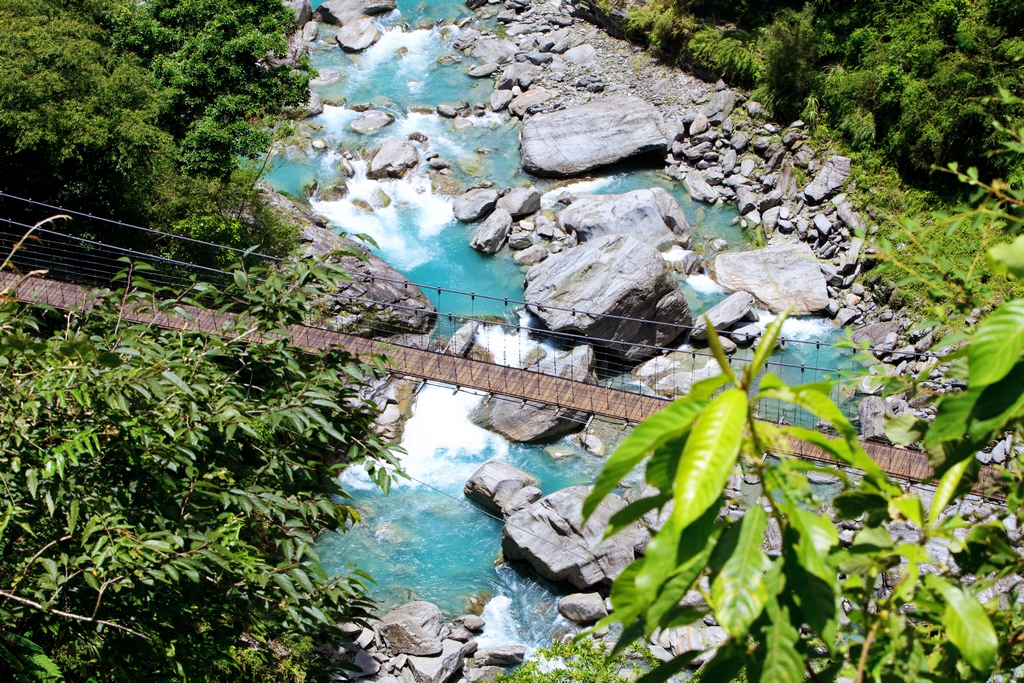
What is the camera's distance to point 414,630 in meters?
5.00

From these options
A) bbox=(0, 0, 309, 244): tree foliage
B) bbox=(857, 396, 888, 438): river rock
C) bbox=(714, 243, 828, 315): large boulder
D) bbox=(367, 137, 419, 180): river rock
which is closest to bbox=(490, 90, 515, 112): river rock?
bbox=(367, 137, 419, 180): river rock

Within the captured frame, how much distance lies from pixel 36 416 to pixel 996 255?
2218mm

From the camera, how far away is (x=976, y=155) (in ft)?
26.1

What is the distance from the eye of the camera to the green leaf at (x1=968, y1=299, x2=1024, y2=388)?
89 centimetres

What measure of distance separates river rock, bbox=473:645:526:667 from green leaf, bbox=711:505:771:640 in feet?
14.2

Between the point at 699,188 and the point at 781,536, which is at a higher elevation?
the point at 781,536

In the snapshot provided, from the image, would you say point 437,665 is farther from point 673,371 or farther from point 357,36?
point 357,36

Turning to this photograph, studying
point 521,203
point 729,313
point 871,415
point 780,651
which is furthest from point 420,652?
point 521,203

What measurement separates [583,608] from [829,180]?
17.6 feet

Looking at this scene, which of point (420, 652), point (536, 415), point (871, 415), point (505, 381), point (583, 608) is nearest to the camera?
point (420, 652)

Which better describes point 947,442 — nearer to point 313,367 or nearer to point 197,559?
point 197,559

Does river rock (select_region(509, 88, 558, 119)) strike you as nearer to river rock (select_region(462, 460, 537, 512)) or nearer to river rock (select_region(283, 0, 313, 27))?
river rock (select_region(283, 0, 313, 27))

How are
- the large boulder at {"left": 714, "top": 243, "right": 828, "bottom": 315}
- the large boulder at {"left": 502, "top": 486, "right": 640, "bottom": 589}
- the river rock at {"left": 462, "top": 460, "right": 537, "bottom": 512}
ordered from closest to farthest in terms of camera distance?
the large boulder at {"left": 502, "top": 486, "right": 640, "bottom": 589} → the river rock at {"left": 462, "top": 460, "right": 537, "bottom": 512} → the large boulder at {"left": 714, "top": 243, "right": 828, "bottom": 315}

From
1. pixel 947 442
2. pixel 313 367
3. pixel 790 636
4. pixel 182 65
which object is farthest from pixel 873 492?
pixel 182 65
